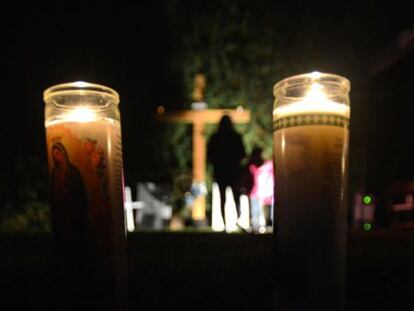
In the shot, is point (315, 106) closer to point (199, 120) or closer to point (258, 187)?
point (258, 187)

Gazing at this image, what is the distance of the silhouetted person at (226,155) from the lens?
6027 millimetres

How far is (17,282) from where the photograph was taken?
224 cm

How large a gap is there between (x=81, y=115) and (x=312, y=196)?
84 centimetres

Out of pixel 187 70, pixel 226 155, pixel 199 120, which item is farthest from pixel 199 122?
pixel 226 155

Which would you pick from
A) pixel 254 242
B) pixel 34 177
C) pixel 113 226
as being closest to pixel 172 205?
pixel 34 177

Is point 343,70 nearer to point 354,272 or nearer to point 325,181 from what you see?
point 354,272

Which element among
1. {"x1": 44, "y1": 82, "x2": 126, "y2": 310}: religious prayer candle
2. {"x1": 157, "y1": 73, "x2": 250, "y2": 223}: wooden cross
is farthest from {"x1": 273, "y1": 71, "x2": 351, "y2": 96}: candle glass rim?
{"x1": 157, "y1": 73, "x2": 250, "y2": 223}: wooden cross

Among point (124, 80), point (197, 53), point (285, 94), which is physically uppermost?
point (197, 53)

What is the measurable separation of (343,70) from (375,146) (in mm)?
1916

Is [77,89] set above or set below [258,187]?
above

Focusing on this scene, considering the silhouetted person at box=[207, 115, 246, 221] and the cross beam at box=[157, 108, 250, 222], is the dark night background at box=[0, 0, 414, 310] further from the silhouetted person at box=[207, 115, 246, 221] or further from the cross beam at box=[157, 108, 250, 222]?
the silhouetted person at box=[207, 115, 246, 221]

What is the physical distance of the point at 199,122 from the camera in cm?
840

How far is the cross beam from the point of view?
8.25 metres

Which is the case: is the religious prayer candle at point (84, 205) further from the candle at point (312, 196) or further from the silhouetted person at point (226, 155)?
the silhouetted person at point (226, 155)
